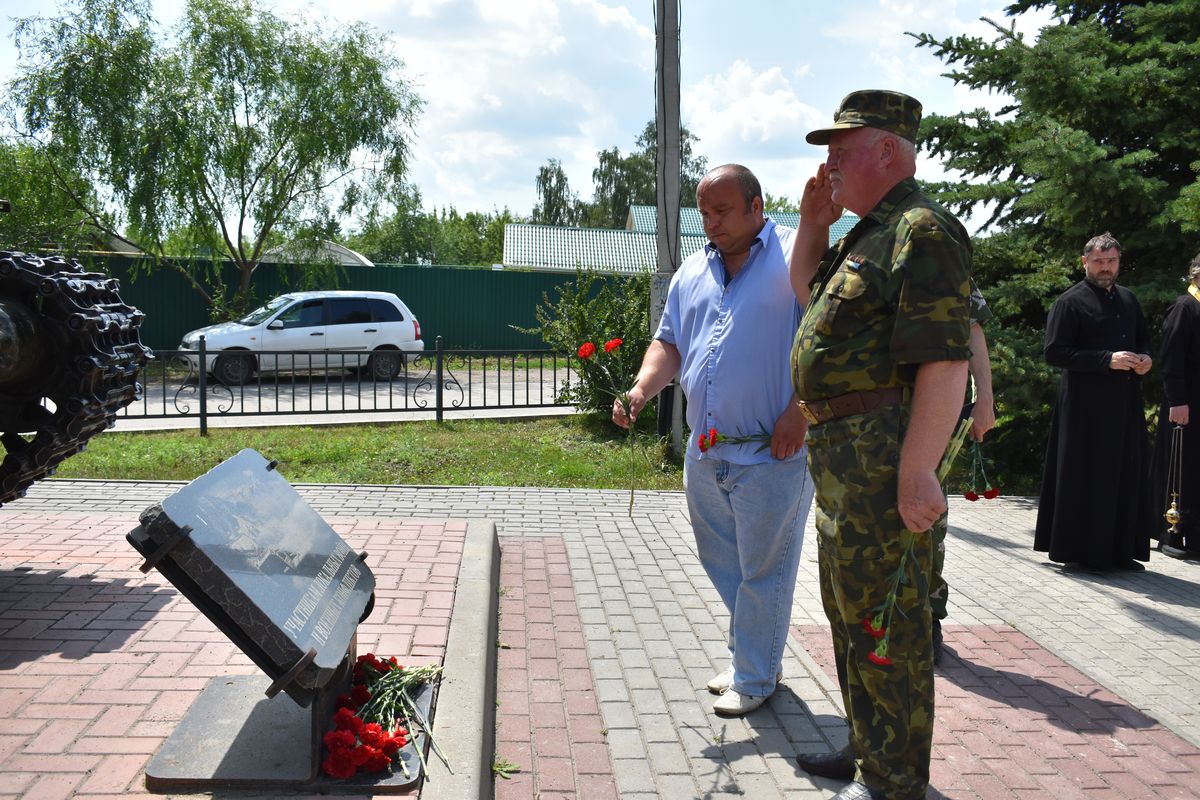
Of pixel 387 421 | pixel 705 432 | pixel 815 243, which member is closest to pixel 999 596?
pixel 705 432

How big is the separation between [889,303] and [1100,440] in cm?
423

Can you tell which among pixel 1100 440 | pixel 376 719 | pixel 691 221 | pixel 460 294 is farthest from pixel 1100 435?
pixel 691 221

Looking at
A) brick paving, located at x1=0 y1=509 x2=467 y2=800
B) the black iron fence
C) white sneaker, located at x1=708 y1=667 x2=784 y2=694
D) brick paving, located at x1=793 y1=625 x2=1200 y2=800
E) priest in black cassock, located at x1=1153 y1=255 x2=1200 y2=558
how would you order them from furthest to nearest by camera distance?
the black iron fence → priest in black cassock, located at x1=1153 y1=255 x2=1200 y2=558 → white sneaker, located at x1=708 y1=667 x2=784 y2=694 → brick paving, located at x1=793 y1=625 x2=1200 y2=800 → brick paving, located at x1=0 y1=509 x2=467 y2=800

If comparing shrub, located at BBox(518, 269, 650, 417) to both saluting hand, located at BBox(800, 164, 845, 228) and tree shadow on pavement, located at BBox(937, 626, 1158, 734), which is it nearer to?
tree shadow on pavement, located at BBox(937, 626, 1158, 734)

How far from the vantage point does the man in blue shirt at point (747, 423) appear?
12.7 feet

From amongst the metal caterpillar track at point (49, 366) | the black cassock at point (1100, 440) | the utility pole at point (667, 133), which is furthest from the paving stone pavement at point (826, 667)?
the utility pole at point (667, 133)

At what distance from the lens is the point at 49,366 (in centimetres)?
506

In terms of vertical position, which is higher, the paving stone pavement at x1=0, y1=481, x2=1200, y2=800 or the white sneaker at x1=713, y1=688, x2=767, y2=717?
the white sneaker at x1=713, y1=688, x2=767, y2=717

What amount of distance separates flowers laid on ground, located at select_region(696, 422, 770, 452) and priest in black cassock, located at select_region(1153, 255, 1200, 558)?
4.28m

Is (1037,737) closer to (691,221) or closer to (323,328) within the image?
(323,328)

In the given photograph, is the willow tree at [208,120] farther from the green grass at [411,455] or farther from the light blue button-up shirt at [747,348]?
the light blue button-up shirt at [747,348]

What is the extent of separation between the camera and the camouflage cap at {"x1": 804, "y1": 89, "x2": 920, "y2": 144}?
2.97 m

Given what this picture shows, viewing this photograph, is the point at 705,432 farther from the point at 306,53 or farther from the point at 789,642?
the point at 306,53

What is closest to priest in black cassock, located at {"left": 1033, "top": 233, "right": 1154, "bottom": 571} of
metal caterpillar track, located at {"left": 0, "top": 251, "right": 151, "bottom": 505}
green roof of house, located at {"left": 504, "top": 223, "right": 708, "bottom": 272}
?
metal caterpillar track, located at {"left": 0, "top": 251, "right": 151, "bottom": 505}
